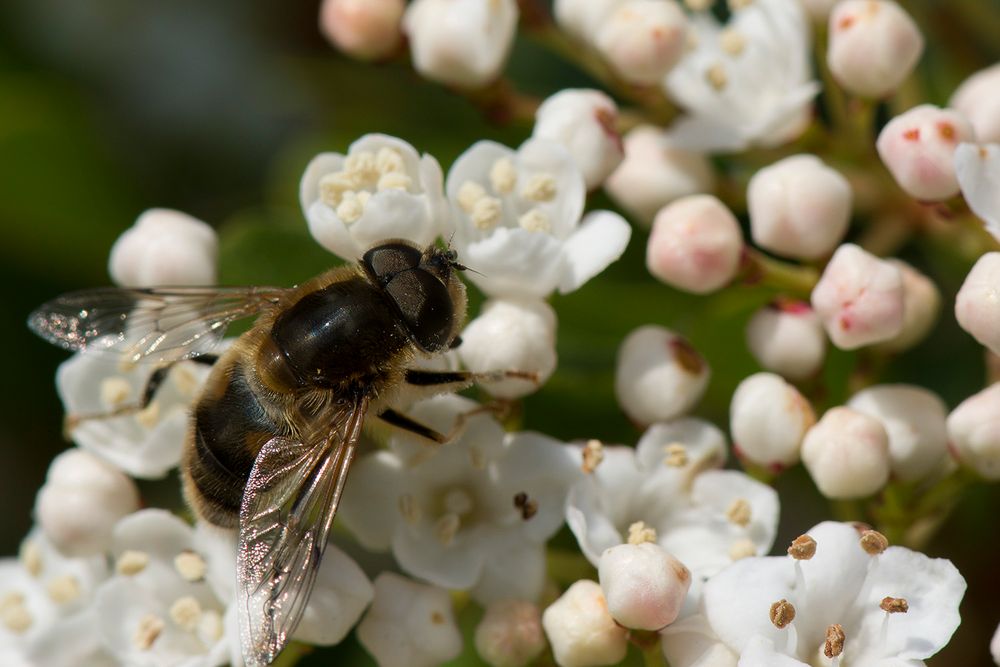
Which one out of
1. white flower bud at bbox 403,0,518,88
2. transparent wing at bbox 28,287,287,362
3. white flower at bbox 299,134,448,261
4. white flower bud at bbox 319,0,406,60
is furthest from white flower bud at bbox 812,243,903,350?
white flower bud at bbox 319,0,406,60

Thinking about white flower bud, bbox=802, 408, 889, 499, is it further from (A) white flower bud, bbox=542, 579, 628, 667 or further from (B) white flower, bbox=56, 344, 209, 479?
(B) white flower, bbox=56, 344, 209, 479

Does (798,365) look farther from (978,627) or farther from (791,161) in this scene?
(978,627)

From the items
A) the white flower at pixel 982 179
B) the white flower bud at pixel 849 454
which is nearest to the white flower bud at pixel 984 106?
the white flower at pixel 982 179

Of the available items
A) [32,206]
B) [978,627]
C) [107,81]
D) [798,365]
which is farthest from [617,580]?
[107,81]

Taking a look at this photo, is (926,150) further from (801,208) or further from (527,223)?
(527,223)

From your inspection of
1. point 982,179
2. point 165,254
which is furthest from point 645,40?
point 165,254

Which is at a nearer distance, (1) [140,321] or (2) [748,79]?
(1) [140,321]
